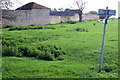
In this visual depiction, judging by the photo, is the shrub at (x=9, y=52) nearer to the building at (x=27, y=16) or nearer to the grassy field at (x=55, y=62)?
the grassy field at (x=55, y=62)

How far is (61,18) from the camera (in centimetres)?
4522

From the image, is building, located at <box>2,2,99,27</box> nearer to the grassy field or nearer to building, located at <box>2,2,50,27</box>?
building, located at <box>2,2,50,27</box>

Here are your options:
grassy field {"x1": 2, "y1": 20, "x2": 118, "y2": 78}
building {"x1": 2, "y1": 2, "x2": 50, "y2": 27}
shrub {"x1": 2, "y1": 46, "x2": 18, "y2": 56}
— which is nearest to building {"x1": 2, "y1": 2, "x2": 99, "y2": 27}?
building {"x1": 2, "y1": 2, "x2": 50, "y2": 27}

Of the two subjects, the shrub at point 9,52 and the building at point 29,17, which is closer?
the shrub at point 9,52

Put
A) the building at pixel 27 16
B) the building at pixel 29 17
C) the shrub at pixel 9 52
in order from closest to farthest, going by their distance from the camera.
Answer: the shrub at pixel 9 52 < the building at pixel 27 16 < the building at pixel 29 17

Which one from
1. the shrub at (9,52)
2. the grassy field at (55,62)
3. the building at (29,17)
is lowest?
the grassy field at (55,62)

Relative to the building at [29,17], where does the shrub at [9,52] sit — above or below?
below

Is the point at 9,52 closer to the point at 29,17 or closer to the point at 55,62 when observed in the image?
the point at 55,62

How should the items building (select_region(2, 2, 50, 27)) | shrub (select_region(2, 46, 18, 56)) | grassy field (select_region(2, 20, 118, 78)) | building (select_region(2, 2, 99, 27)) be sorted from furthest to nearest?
building (select_region(2, 2, 99, 27)), building (select_region(2, 2, 50, 27)), shrub (select_region(2, 46, 18, 56)), grassy field (select_region(2, 20, 118, 78))

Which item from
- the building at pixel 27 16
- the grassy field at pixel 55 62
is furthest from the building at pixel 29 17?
the grassy field at pixel 55 62

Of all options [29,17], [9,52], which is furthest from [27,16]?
[9,52]

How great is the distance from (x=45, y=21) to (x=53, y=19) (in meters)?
2.97

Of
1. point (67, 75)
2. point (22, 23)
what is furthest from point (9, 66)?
point (22, 23)

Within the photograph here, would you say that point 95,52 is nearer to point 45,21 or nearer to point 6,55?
point 6,55
